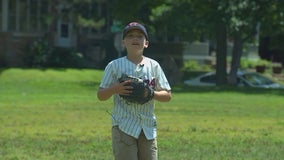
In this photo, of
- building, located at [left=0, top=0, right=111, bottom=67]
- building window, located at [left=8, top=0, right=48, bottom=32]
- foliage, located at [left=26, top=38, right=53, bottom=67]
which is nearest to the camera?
foliage, located at [left=26, top=38, right=53, bottom=67]

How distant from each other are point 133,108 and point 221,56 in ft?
98.5

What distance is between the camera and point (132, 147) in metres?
6.16

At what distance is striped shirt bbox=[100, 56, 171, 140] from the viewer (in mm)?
6148

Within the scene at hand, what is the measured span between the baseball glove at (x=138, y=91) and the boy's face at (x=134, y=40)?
28 cm

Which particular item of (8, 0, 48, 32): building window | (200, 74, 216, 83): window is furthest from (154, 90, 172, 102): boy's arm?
(8, 0, 48, 32): building window

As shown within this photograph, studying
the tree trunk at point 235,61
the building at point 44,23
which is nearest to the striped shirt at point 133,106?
the tree trunk at point 235,61

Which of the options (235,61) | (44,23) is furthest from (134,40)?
(44,23)

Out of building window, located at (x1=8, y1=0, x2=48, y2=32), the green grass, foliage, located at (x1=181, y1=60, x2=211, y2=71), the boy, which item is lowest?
foliage, located at (x1=181, y1=60, x2=211, y2=71)

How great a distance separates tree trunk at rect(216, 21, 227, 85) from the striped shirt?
28.1 metres

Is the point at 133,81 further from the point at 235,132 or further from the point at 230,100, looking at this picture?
the point at 230,100

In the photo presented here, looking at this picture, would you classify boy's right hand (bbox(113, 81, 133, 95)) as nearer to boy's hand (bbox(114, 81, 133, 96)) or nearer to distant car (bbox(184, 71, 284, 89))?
boy's hand (bbox(114, 81, 133, 96))

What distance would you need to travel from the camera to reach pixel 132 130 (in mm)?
6129

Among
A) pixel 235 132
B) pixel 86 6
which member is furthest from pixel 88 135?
pixel 86 6

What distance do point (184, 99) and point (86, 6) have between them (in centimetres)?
2196
